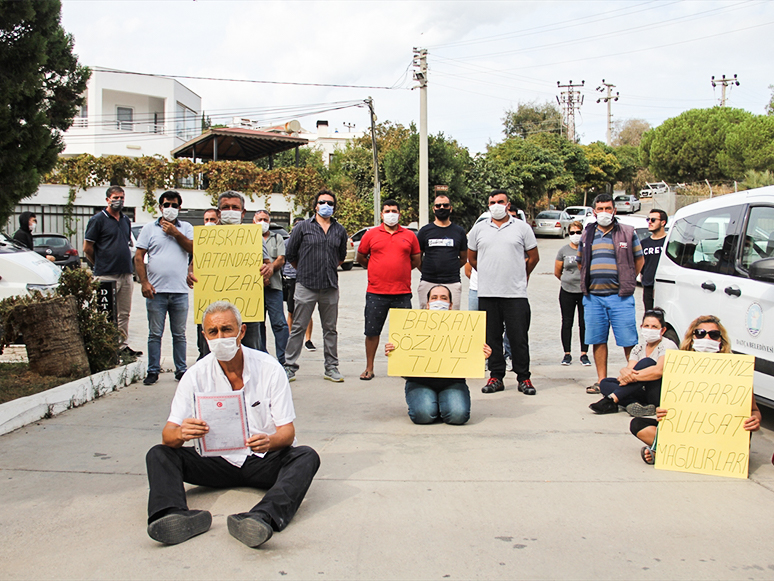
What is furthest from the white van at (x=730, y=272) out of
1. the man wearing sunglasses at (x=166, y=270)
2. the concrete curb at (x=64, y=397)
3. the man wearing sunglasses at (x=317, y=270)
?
the concrete curb at (x=64, y=397)

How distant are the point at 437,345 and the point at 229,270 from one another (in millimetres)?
2267

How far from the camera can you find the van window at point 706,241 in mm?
5969

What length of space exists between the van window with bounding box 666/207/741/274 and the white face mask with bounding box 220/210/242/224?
443 centimetres

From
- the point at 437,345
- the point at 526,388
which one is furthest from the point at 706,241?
the point at 437,345

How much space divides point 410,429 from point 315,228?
2713 millimetres

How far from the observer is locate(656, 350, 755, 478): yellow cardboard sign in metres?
4.56

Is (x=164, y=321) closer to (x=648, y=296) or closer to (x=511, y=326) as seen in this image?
(x=511, y=326)

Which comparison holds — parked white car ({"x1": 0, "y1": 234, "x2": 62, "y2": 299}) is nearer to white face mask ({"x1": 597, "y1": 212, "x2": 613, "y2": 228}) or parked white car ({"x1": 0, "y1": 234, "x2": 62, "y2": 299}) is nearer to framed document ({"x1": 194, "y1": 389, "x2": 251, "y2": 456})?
framed document ({"x1": 194, "y1": 389, "x2": 251, "y2": 456})

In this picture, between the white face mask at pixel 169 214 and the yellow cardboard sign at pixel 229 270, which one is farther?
the white face mask at pixel 169 214

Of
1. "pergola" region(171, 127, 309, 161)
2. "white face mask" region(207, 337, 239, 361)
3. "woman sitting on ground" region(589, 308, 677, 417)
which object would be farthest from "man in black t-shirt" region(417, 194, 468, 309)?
"pergola" region(171, 127, 309, 161)

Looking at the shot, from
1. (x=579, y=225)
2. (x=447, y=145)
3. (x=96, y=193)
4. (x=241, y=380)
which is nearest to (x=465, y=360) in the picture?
(x=241, y=380)

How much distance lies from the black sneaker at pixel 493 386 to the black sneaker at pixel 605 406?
1.16 meters

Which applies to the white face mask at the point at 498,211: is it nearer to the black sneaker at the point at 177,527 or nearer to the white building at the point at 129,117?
the black sneaker at the point at 177,527

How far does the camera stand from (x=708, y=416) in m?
4.63
